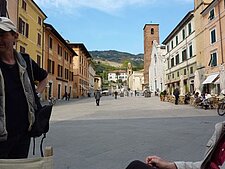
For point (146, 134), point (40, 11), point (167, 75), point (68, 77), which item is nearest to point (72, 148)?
point (146, 134)

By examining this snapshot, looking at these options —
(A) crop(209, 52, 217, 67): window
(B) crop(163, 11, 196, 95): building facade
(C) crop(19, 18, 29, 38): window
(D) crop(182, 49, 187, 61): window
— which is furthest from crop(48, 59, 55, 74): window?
(A) crop(209, 52, 217, 67): window

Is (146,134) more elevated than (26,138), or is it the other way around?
(26,138)

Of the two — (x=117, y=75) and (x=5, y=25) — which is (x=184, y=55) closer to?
(x=5, y=25)

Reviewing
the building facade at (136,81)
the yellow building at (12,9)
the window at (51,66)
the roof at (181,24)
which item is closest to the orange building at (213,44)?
the roof at (181,24)

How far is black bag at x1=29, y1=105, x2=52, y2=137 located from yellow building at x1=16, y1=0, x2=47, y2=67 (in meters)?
22.8

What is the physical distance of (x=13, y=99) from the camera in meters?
1.92

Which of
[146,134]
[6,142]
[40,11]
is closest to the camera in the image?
[6,142]

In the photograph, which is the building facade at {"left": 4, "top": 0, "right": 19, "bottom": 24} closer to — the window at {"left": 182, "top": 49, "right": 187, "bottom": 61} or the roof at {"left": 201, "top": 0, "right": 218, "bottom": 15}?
the roof at {"left": 201, "top": 0, "right": 218, "bottom": 15}

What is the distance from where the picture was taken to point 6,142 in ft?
6.05

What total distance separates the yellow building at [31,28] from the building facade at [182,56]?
A: 1609cm

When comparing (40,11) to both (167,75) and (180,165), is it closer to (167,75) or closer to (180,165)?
(167,75)

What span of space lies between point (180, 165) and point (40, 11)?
30.5 metres

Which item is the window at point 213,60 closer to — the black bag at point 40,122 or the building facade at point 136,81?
the black bag at point 40,122

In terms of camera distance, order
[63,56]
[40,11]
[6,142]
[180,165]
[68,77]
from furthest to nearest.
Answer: [68,77], [63,56], [40,11], [180,165], [6,142]
